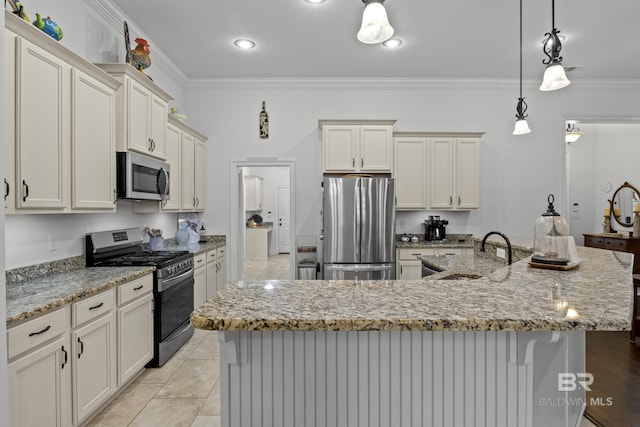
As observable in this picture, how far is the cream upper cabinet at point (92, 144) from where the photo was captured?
2287 mm

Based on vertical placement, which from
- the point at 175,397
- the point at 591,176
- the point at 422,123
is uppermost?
the point at 422,123

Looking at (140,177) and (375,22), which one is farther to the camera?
(140,177)

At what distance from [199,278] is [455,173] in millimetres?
3392

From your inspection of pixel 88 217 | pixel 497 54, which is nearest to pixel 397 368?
pixel 88 217

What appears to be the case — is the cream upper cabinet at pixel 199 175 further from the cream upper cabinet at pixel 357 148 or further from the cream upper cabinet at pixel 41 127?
the cream upper cabinet at pixel 41 127

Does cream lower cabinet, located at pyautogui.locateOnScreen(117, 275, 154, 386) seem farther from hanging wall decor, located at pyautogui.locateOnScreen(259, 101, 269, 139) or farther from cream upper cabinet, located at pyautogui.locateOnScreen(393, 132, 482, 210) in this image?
cream upper cabinet, located at pyautogui.locateOnScreen(393, 132, 482, 210)

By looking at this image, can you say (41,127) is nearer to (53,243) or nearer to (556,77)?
(53,243)

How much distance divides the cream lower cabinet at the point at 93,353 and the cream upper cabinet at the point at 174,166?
1.56m

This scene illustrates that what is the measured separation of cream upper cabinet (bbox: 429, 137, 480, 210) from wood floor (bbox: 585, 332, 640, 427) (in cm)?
196

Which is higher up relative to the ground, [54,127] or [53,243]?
[54,127]

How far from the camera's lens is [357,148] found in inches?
173

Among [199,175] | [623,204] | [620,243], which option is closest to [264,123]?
[199,175]

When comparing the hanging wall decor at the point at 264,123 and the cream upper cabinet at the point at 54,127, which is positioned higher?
the hanging wall decor at the point at 264,123

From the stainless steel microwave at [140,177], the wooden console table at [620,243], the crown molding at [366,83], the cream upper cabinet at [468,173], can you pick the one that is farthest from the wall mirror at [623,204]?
the stainless steel microwave at [140,177]
